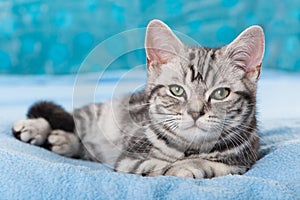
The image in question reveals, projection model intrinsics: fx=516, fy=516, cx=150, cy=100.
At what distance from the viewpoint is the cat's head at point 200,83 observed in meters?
1.30

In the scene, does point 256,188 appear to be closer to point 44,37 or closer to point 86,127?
point 86,127

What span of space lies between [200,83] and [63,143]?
2.03ft

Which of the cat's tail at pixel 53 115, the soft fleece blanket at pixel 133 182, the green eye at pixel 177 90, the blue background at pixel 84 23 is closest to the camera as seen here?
the soft fleece blanket at pixel 133 182

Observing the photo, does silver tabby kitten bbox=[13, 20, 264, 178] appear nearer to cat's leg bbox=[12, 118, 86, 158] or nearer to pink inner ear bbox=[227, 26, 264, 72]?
pink inner ear bbox=[227, 26, 264, 72]

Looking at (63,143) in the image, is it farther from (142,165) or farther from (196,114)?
(196,114)

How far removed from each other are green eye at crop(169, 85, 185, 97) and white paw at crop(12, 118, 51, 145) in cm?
56

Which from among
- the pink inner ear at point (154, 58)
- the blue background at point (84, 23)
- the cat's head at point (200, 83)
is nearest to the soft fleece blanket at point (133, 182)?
the cat's head at point (200, 83)

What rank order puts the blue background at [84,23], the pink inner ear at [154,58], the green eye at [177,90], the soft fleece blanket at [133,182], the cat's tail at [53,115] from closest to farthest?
1. the soft fleece blanket at [133,182]
2. the green eye at [177,90]
3. the pink inner ear at [154,58]
4. the cat's tail at [53,115]
5. the blue background at [84,23]

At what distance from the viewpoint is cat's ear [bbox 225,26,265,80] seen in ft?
4.57

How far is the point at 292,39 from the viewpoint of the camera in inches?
146

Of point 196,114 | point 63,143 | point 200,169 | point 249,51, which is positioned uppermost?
point 249,51

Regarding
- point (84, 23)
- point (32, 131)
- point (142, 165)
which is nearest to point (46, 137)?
point (32, 131)

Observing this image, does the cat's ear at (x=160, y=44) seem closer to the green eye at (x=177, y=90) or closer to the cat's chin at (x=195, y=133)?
the green eye at (x=177, y=90)

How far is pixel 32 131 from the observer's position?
1703 mm
